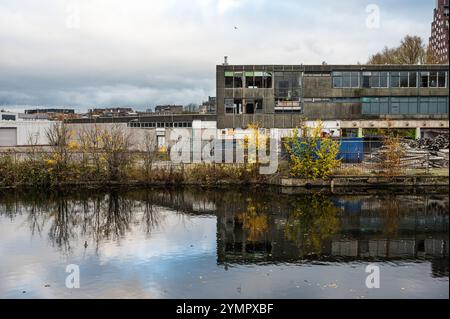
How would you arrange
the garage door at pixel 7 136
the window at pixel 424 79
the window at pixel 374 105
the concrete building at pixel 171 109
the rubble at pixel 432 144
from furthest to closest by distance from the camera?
the concrete building at pixel 171 109 → the garage door at pixel 7 136 → the window at pixel 424 79 → the window at pixel 374 105 → the rubble at pixel 432 144

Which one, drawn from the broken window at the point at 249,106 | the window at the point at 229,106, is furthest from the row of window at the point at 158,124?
the broken window at the point at 249,106

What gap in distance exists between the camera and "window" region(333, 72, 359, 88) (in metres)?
57.6

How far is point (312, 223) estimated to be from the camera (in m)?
28.5

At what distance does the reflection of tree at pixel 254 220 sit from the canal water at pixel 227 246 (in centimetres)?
6

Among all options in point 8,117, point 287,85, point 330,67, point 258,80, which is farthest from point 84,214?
point 8,117

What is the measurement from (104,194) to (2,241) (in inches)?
586

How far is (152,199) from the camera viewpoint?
3791 cm

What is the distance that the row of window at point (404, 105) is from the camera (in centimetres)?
5753

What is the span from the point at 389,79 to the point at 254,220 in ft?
116

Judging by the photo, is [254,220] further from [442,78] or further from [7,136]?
[7,136]

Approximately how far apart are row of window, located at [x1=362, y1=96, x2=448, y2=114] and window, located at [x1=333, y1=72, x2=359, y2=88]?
222 cm

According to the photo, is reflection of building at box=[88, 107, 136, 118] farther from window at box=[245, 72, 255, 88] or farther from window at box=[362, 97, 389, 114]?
window at box=[362, 97, 389, 114]

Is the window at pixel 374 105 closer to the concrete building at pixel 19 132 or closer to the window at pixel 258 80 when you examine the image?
the window at pixel 258 80

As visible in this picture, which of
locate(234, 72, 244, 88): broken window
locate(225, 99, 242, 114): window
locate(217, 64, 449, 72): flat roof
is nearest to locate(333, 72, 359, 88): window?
locate(217, 64, 449, 72): flat roof
